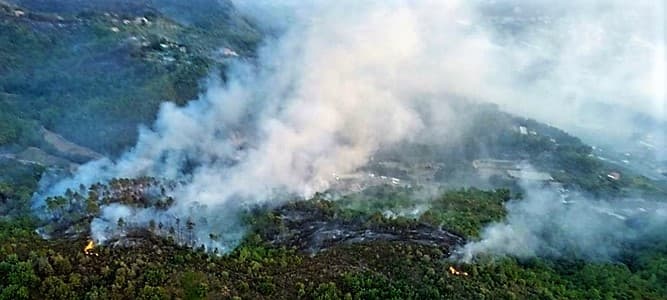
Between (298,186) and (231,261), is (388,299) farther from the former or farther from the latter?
(298,186)

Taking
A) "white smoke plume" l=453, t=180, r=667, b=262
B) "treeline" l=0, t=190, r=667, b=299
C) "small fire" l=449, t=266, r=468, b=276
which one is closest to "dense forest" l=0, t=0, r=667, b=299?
"treeline" l=0, t=190, r=667, b=299

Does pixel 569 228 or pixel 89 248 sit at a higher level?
pixel 569 228

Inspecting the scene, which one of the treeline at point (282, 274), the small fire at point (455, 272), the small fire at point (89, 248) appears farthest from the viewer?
the small fire at point (455, 272)

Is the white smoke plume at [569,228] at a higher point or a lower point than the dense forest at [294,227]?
higher

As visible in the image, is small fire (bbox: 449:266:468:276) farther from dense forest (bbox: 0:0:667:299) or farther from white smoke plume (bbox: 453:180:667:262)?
white smoke plume (bbox: 453:180:667:262)

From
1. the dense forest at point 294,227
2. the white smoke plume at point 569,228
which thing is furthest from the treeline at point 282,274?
the white smoke plume at point 569,228

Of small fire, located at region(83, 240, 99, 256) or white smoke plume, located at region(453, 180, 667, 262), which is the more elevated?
white smoke plume, located at region(453, 180, 667, 262)

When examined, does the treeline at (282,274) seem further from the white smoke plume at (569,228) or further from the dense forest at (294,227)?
the white smoke plume at (569,228)

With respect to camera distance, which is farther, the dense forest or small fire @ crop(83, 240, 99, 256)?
small fire @ crop(83, 240, 99, 256)

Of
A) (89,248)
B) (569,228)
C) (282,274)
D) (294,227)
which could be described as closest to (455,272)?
(282,274)

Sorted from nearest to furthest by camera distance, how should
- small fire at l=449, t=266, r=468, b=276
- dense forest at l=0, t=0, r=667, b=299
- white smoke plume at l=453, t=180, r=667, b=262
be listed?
dense forest at l=0, t=0, r=667, b=299 < small fire at l=449, t=266, r=468, b=276 < white smoke plume at l=453, t=180, r=667, b=262

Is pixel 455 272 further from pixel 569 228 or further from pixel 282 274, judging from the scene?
pixel 569 228
